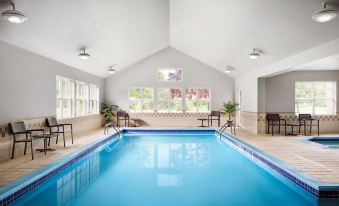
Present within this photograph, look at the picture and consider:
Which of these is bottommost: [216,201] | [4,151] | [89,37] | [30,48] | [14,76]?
[216,201]

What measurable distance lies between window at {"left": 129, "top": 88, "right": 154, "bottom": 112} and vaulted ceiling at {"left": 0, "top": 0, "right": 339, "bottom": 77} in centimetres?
264

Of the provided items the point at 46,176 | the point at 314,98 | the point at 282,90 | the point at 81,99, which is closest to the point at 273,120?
the point at 282,90

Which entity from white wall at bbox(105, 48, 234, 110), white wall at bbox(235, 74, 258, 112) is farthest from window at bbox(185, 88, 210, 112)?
white wall at bbox(235, 74, 258, 112)

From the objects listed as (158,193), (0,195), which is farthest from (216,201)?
(0,195)

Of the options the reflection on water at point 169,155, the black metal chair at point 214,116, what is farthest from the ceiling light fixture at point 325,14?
the black metal chair at point 214,116

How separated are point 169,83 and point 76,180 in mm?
8035

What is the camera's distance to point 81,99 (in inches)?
369

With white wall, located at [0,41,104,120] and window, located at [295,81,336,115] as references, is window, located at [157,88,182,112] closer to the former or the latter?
window, located at [295,81,336,115]

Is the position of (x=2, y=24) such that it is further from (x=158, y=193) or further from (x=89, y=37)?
(x=158, y=193)

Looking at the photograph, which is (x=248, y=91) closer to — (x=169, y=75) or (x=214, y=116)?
(x=214, y=116)

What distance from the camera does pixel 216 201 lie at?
3305 mm

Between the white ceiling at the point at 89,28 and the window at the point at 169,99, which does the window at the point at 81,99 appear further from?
the window at the point at 169,99

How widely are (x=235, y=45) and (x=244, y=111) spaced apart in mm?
3674

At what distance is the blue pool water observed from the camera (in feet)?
11.0
